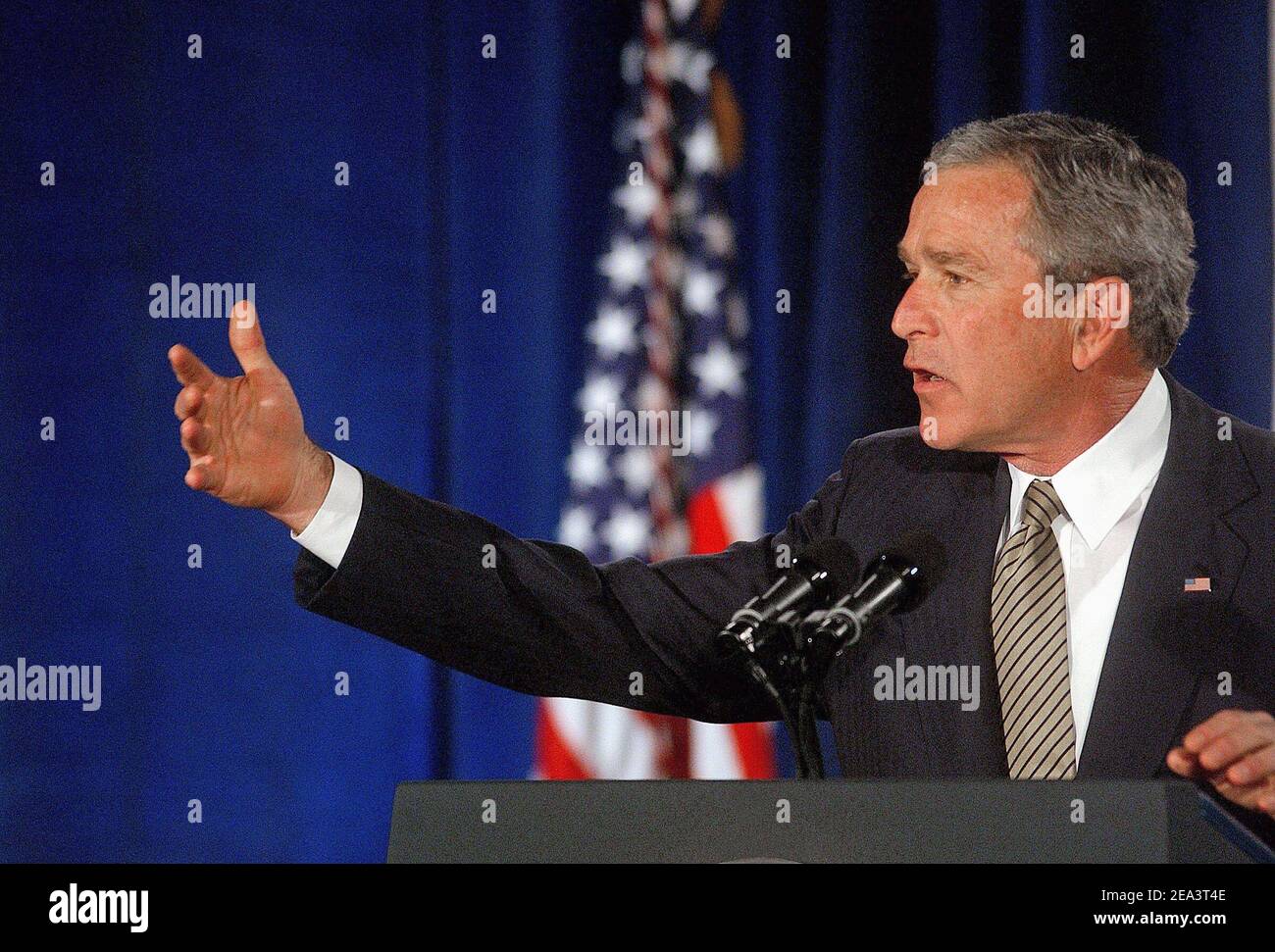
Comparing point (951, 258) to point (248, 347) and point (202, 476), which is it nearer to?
point (248, 347)

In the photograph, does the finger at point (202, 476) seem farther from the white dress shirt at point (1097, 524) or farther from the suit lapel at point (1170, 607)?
the suit lapel at point (1170, 607)

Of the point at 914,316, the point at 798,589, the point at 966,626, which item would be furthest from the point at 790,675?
the point at 914,316

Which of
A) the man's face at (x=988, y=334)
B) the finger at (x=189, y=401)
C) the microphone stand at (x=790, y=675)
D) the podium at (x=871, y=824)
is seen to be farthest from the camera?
the man's face at (x=988, y=334)

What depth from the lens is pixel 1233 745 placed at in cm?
184

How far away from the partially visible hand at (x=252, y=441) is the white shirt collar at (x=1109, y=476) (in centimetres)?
110

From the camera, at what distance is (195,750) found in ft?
9.03

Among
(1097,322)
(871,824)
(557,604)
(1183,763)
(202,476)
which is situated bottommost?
(1183,763)

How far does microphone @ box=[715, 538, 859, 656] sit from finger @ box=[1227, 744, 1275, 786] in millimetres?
537

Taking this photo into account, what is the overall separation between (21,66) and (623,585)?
62.5 inches

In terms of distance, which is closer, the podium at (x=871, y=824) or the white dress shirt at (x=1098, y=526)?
the podium at (x=871, y=824)

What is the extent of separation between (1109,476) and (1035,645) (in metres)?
0.29

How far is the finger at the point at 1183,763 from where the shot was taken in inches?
80.4

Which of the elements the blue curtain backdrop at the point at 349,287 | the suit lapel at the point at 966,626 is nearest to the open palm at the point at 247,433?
the blue curtain backdrop at the point at 349,287

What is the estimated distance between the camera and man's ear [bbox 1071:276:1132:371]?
7.71 ft
